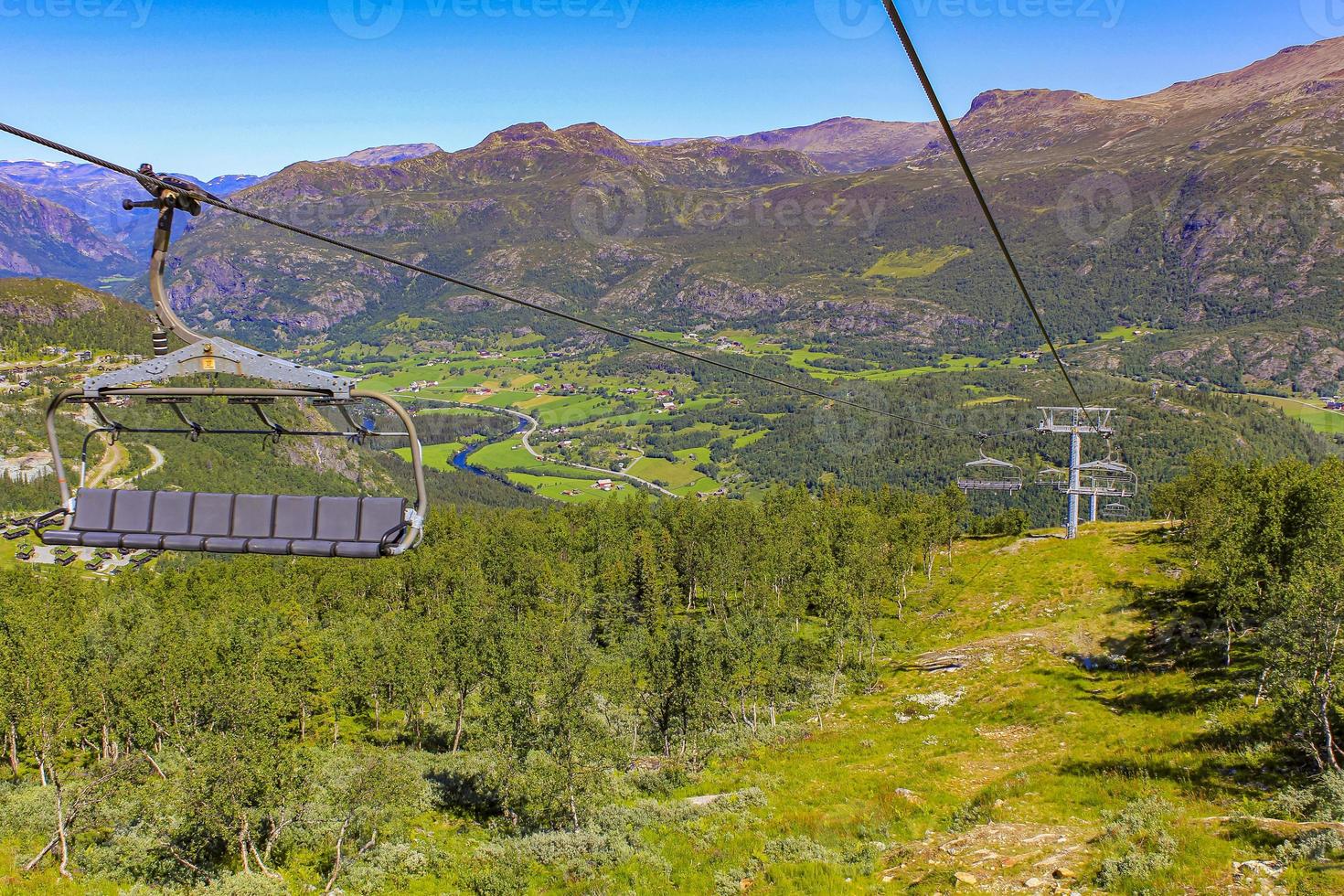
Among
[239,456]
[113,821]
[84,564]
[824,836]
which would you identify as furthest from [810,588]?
[239,456]

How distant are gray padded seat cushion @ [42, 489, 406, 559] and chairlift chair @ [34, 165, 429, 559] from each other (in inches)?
0.6

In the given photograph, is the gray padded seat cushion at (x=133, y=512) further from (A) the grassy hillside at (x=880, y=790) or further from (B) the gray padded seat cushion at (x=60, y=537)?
(A) the grassy hillside at (x=880, y=790)

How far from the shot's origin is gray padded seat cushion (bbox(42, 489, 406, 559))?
35.5 feet

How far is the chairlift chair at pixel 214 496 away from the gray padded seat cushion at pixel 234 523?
2 cm

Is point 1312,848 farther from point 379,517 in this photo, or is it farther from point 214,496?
point 214,496

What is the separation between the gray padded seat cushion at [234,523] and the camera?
1081 centimetres

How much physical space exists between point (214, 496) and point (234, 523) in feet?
1.78

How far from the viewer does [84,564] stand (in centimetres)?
12281

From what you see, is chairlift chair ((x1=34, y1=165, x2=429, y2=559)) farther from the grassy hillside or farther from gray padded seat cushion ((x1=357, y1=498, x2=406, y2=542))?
the grassy hillside

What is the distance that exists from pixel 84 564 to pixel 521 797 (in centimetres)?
13223

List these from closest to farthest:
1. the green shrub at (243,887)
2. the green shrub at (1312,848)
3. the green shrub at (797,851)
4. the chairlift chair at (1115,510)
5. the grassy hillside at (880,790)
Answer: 1. the green shrub at (1312,848)
2. the grassy hillside at (880,790)
3. the green shrub at (797,851)
4. the green shrub at (243,887)
5. the chairlift chair at (1115,510)

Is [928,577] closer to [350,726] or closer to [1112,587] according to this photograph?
[1112,587]

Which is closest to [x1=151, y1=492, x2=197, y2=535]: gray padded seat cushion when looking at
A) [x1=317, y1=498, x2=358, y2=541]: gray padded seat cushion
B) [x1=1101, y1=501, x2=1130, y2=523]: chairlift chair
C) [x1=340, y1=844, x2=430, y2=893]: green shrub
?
[x1=317, y1=498, x2=358, y2=541]: gray padded seat cushion

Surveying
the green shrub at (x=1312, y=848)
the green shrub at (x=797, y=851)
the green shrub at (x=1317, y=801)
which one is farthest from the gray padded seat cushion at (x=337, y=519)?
the green shrub at (x=1317, y=801)
